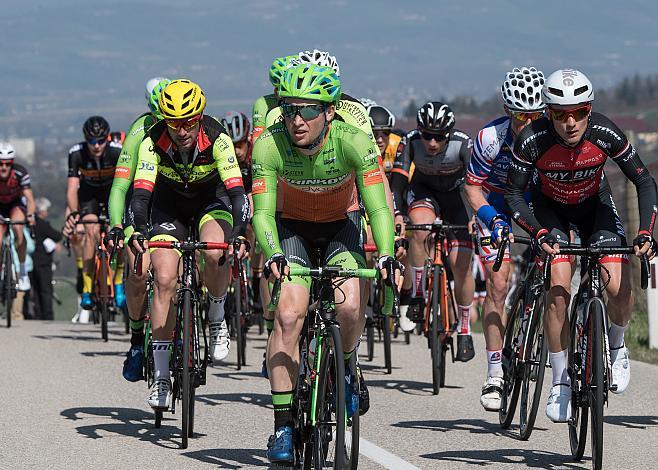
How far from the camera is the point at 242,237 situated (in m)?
10.2

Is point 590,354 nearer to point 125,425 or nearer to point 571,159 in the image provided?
point 571,159

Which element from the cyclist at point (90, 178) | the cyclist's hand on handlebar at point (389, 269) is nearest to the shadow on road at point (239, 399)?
the cyclist's hand on handlebar at point (389, 269)

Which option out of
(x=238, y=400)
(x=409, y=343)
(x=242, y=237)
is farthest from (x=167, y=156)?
(x=409, y=343)

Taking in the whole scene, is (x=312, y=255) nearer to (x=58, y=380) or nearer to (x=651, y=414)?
(x=651, y=414)

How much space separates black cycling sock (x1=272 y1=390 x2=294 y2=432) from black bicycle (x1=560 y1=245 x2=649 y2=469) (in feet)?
5.19

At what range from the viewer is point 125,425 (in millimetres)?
10891

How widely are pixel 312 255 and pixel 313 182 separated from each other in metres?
0.41

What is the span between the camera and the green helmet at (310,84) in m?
8.34

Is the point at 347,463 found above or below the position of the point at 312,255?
below

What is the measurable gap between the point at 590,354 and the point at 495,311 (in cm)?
268

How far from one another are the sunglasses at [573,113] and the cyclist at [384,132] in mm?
6005

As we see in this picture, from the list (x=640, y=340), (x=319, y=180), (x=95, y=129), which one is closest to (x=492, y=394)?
(x=319, y=180)

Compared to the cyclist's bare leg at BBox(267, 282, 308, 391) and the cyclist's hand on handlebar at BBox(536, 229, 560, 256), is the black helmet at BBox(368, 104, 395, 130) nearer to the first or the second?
the cyclist's hand on handlebar at BBox(536, 229, 560, 256)

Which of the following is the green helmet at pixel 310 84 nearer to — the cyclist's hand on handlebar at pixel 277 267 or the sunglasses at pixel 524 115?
the cyclist's hand on handlebar at pixel 277 267
